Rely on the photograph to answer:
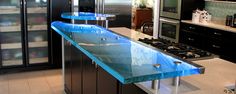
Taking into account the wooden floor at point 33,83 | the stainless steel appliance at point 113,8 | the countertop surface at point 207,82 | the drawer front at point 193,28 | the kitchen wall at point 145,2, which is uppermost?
the kitchen wall at point 145,2

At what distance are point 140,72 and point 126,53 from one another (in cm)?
57

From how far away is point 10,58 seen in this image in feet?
15.8

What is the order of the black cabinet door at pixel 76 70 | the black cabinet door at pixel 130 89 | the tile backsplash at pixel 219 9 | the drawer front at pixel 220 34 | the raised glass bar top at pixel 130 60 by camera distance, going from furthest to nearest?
the tile backsplash at pixel 219 9, the drawer front at pixel 220 34, the black cabinet door at pixel 76 70, the black cabinet door at pixel 130 89, the raised glass bar top at pixel 130 60

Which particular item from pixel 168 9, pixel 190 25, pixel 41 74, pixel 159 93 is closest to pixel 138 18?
pixel 168 9

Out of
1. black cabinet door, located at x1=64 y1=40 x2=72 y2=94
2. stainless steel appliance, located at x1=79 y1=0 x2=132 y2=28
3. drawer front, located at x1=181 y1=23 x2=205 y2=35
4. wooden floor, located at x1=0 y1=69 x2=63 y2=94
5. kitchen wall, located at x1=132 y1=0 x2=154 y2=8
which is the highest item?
kitchen wall, located at x1=132 y1=0 x2=154 y2=8

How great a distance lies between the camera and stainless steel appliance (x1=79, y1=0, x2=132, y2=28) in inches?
196

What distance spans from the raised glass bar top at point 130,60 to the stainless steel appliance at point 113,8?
2.16 metres

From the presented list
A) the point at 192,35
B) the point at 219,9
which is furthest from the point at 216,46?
the point at 219,9

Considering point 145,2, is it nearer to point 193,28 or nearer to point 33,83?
point 193,28

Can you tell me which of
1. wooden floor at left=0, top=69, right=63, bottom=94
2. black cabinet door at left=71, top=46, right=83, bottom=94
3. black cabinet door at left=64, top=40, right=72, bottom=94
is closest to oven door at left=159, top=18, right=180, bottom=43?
wooden floor at left=0, top=69, right=63, bottom=94

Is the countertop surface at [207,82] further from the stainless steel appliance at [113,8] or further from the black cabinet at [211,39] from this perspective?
the stainless steel appliance at [113,8]

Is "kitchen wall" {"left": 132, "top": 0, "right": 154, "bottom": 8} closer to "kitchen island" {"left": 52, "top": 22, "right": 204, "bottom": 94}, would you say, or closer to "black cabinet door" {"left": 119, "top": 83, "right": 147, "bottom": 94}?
"kitchen island" {"left": 52, "top": 22, "right": 204, "bottom": 94}

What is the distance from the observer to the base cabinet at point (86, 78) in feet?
6.83

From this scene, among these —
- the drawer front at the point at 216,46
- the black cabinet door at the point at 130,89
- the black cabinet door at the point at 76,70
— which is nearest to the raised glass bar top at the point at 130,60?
the black cabinet door at the point at 130,89
